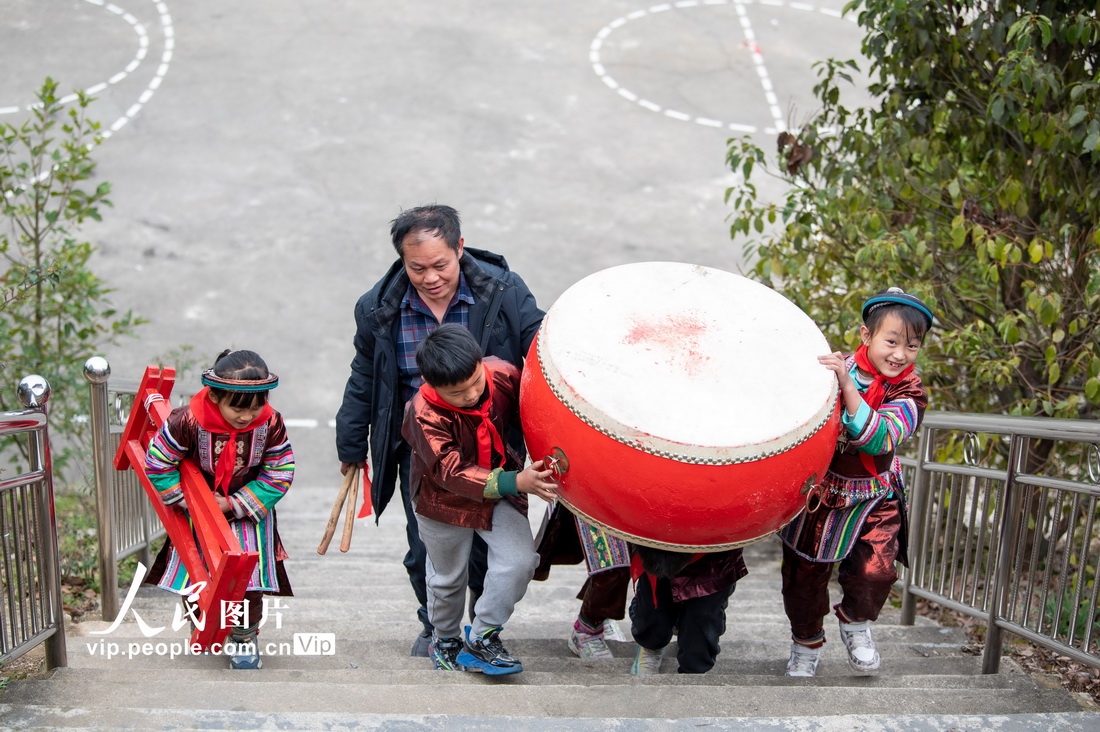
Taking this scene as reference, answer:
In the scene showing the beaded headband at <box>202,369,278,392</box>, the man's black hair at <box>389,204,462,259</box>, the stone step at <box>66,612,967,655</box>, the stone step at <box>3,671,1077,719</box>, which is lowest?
the stone step at <box>66,612,967,655</box>

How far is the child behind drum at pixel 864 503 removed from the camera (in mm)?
3057

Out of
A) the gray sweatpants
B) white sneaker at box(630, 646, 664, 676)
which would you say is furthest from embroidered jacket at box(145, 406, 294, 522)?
white sneaker at box(630, 646, 664, 676)

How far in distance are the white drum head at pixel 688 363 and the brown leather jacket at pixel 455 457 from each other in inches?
15.1

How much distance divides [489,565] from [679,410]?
0.99 m

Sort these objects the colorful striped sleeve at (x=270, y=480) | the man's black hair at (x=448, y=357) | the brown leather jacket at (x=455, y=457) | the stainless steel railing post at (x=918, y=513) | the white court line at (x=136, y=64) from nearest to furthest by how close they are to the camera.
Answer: the man's black hair at (x=448, y=357) < the brown leather jacket at (x=455, y=457) < the colorful striped sleeve at (x=270, y=480) < the stainless steel railing post at (x=918, y=513) < the white court line at (x=136, y=64)

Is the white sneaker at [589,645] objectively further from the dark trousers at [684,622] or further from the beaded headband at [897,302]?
the beaded headband at [897,302]

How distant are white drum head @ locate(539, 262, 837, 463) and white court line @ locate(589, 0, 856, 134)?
36.1 ft

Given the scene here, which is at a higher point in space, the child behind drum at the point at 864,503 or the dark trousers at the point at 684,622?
the child behind drum at the point at 864,503

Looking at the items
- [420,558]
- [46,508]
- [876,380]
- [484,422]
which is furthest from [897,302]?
[46,508]

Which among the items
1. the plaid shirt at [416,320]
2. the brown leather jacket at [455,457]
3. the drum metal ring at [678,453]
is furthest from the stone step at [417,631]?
the drum metal ring at [678,453]

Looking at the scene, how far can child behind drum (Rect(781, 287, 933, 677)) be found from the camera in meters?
3.06

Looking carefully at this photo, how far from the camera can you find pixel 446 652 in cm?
342

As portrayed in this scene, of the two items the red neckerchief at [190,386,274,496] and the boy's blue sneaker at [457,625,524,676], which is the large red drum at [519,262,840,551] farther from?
the red neckerchief at [190,386,274,496]

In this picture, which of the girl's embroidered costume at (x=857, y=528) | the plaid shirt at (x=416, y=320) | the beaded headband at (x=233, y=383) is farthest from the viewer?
the plaid shirt at (x=416, y=320)
